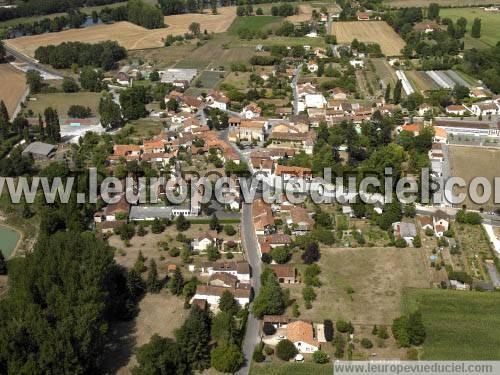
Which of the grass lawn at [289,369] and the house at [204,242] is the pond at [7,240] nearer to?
the house at [204,242]

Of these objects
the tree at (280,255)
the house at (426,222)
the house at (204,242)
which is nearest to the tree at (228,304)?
the tree at (280,255)

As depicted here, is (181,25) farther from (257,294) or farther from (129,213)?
(257,294)

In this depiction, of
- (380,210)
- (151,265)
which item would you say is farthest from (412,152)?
(151,265)

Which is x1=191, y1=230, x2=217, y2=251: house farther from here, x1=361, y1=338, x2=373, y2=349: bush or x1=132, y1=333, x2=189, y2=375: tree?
x1=361, y1=338, x2=373, y2=349: bush

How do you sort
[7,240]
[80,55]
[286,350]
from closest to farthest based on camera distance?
[286,350] → [7,240] → [80,55]

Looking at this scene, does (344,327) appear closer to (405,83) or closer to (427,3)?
(405,83)

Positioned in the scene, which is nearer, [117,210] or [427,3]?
[117,210]

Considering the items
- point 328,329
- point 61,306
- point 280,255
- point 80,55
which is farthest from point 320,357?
point 80,55
